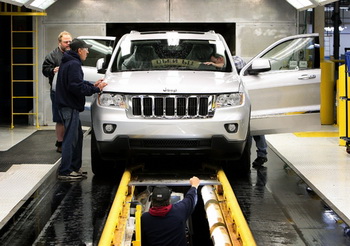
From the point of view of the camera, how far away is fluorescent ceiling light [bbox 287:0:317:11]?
12972mm

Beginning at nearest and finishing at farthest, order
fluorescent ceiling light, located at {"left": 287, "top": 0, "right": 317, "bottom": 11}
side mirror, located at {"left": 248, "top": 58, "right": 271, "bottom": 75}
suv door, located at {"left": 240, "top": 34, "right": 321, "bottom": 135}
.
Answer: side mirror, located at {"left": 248, "top": 58, "right": 271, "bottom": 75} → suv door, located at {"left": 240, "top": 34, "right": 321, "bottom": 135} → fluorescent ceiling light, located at {"left": 287, "top": 0, "right": 317, "bottom": 11}

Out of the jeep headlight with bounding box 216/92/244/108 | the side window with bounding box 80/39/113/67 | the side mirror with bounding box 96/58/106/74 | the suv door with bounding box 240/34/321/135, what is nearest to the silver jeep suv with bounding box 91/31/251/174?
the jeep headlight with bounding box 216/92/244/108

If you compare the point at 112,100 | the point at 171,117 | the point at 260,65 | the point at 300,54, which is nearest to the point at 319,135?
the point at 300,54

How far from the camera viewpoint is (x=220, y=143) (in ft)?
25.0

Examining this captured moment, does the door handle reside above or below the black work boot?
above

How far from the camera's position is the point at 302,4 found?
45.1 ft

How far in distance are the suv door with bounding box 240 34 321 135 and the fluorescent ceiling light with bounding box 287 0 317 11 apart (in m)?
3.72

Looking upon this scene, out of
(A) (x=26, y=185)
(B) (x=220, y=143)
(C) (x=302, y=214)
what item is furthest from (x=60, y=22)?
(C) (x=302, y=214)

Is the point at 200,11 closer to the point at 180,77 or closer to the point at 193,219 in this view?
the point at 180,77

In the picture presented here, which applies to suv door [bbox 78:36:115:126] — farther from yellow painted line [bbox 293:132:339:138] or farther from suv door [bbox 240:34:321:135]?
yellow painted line [bbox 293:132:339:138]

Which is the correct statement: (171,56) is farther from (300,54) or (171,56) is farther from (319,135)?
(319,135)

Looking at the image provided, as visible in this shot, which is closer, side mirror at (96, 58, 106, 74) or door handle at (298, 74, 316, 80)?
side mirror at (96, 58, 106, 74)

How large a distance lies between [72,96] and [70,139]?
58 cm

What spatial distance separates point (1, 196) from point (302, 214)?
3.51 m
